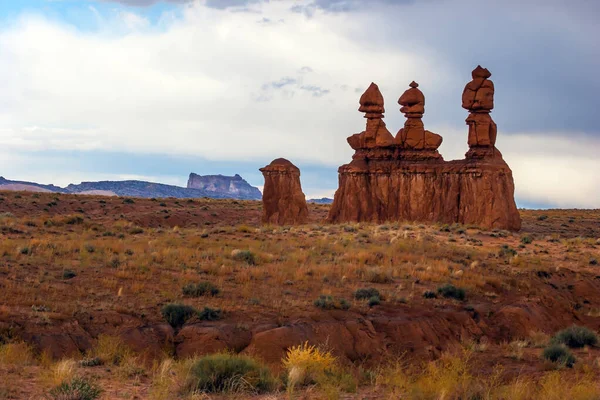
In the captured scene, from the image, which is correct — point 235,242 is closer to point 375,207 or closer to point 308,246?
point 308,246

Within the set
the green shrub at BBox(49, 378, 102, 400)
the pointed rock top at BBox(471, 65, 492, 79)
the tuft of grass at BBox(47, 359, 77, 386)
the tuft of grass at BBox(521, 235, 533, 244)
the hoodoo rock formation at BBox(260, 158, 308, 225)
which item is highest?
the pointed rock top at BBox(471, 65, 492, 79)

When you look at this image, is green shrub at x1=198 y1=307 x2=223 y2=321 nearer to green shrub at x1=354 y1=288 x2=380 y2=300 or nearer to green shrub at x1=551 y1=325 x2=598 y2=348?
green shrub at x1=354 y1=288 x2=380 y2=300

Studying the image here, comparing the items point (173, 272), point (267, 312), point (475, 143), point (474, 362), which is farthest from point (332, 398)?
point (475, 143)

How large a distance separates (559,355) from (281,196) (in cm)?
3470

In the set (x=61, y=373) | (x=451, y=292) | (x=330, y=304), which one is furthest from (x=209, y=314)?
(x=451, y=292)

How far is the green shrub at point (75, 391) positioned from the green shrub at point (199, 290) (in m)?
9.63

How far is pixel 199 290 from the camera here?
64.1ft

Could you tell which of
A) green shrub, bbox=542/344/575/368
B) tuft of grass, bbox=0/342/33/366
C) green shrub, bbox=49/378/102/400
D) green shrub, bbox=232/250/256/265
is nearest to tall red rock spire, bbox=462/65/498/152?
green shrub, bbox=232/250/256/265

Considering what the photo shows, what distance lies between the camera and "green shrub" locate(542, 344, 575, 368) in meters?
15.3

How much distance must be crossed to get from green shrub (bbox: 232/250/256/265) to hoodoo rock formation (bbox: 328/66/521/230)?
22.7 meters

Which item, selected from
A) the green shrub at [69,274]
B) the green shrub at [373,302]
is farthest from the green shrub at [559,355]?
the green shrub at [69,274]

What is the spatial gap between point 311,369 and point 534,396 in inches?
137

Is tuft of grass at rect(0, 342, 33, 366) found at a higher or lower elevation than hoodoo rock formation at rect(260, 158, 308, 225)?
lower

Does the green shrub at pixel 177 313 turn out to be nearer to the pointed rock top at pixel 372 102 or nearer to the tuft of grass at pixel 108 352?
the tuft of grass at pixel 108 352
